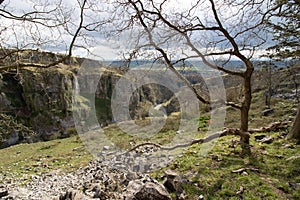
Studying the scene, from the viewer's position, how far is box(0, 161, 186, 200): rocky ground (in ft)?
17.4

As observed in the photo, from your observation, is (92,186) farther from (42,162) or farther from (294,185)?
(42,162)

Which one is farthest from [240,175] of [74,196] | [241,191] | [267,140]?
[74,196]

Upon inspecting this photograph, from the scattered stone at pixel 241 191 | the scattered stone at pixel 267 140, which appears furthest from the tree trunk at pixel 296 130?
the scattered stone at pixel 241 191

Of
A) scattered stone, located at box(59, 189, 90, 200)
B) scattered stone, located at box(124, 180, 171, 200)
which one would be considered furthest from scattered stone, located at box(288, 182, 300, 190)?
scattered stone, located at box(59, 189, 90, 200)

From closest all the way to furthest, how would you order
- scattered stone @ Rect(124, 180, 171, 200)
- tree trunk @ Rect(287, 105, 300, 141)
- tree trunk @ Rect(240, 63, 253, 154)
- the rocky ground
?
scattered stone @ Rect(124, 180, 171, 200) → the rocky ground → tree trunk @ Rect(240, 63, 253, 154) → tree trunk @ Rect(287, 105, 300, 141)

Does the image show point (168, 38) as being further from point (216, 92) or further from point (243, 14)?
point (216, 92)

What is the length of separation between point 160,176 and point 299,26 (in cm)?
783

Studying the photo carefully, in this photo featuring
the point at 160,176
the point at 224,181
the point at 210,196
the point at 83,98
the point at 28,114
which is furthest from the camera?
the point at 83,98

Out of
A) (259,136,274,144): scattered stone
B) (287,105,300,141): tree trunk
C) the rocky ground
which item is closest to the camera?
the rocky ground

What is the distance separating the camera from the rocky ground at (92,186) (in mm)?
5307

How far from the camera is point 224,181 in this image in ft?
19.5

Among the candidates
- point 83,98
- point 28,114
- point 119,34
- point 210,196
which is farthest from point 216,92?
point 83,98

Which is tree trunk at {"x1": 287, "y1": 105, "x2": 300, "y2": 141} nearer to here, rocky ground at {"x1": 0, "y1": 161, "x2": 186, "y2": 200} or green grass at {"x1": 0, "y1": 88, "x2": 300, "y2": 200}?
Result: green grass at {"x1": 0, "y1": 88, "x2": 300, "y2": 200}

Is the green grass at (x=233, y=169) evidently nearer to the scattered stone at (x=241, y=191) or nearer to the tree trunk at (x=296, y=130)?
the scattered stone at (x=241, y=191)
